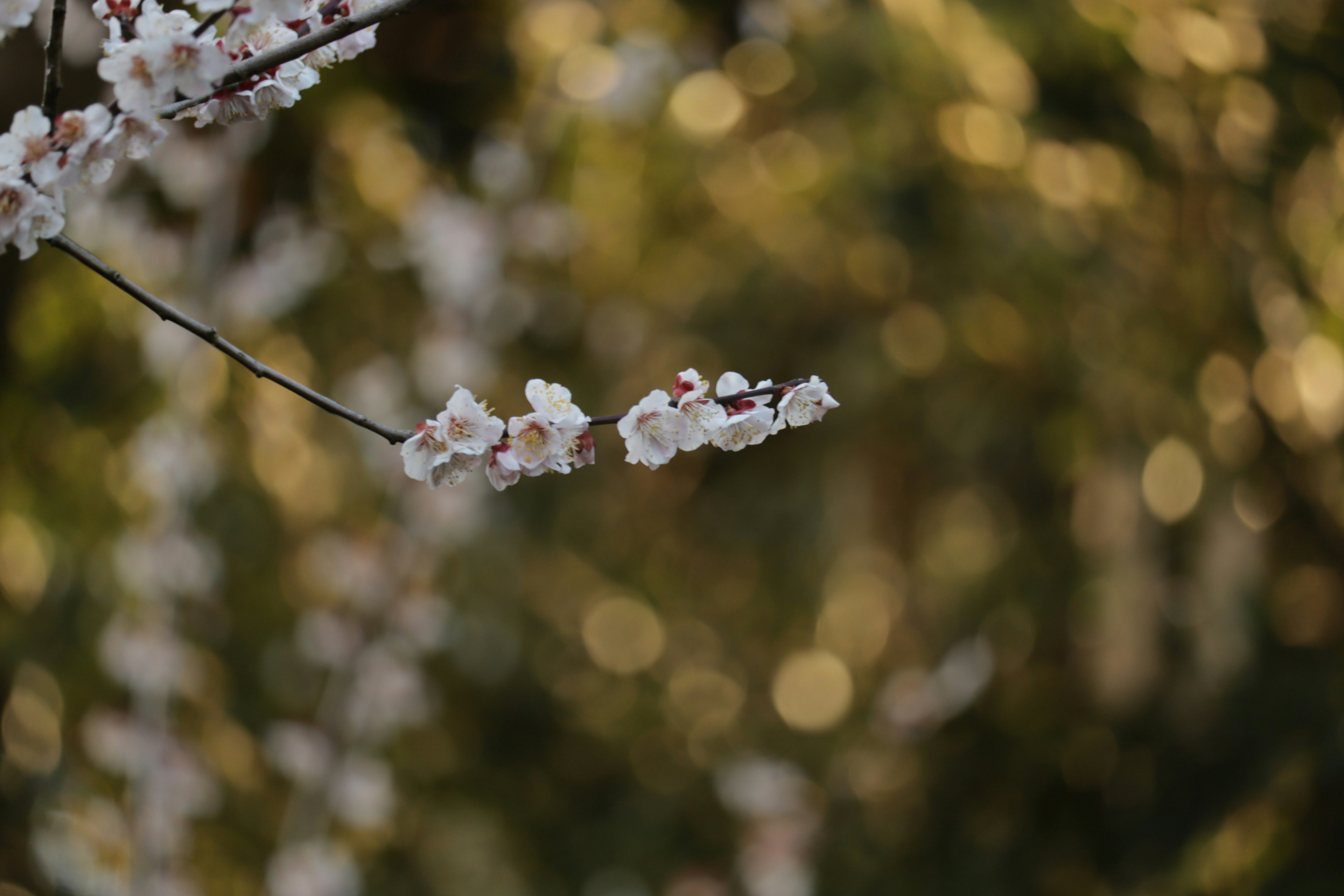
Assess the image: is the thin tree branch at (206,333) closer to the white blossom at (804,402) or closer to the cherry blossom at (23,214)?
the cherry blossom at (23,214)

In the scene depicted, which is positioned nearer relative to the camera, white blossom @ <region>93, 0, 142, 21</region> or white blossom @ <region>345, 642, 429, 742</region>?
white blossom @ <region>93, 0, 142, 21</region>

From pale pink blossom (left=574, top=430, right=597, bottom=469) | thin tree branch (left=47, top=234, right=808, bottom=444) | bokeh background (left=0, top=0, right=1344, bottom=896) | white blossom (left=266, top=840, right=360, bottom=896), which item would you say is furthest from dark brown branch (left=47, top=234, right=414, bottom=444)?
white blossom (left=266, top=840, right=360, bottom=896)

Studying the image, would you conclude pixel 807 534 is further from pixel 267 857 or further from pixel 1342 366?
pixel 267 857

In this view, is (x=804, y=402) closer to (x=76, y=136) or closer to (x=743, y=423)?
(x=743, y=423)

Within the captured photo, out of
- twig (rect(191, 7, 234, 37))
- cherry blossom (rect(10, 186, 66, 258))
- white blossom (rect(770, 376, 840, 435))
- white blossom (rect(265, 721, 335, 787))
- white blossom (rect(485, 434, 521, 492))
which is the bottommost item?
white blossom (rect(265, 721, 335, 787))

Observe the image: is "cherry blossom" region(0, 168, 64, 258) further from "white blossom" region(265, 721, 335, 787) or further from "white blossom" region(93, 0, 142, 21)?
"white blossom" region(265, 721, 335, 787)

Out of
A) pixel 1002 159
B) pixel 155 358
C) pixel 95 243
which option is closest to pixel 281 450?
pixel 155 358

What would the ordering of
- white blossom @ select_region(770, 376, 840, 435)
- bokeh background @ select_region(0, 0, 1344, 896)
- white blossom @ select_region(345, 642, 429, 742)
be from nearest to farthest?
white blossom @ select_region(770, 376, 840, 435) < bokeh background @ select_region(0, 0, 1344, 896) < white blossom @ select_region(345, 642, 429, 742)

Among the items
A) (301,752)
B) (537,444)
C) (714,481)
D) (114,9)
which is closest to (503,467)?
(537,444)
